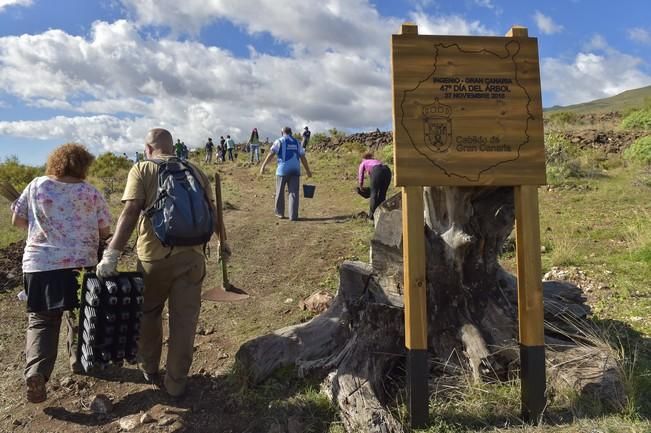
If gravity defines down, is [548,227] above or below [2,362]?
above

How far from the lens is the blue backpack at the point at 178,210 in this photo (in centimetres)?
352

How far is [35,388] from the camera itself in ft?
12.2

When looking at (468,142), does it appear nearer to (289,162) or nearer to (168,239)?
(168,239)

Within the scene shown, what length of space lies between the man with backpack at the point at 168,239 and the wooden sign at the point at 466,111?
1.41m

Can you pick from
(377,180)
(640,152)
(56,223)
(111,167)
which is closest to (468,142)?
(56,223)

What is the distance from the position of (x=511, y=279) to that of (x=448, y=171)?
1.56 m

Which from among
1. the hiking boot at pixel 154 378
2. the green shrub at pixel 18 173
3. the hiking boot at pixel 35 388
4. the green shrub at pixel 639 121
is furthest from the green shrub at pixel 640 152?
the green shrub at pixel 18 173

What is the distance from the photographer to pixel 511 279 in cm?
434

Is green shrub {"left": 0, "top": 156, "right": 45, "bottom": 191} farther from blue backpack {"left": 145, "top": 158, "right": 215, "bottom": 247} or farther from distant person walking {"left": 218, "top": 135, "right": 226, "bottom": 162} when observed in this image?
blue backpack {"left": 145, "top": 158, "right": 215, "bottom": 247}

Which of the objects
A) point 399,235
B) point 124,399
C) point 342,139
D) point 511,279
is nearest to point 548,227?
point 511,279

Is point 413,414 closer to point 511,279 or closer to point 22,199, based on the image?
point 511,279

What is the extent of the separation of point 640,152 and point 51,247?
1610 centimetres

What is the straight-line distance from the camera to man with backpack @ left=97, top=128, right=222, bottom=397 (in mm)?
3549

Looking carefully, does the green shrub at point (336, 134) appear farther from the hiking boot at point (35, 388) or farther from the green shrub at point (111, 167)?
the hiking boot at point (35, 388)
